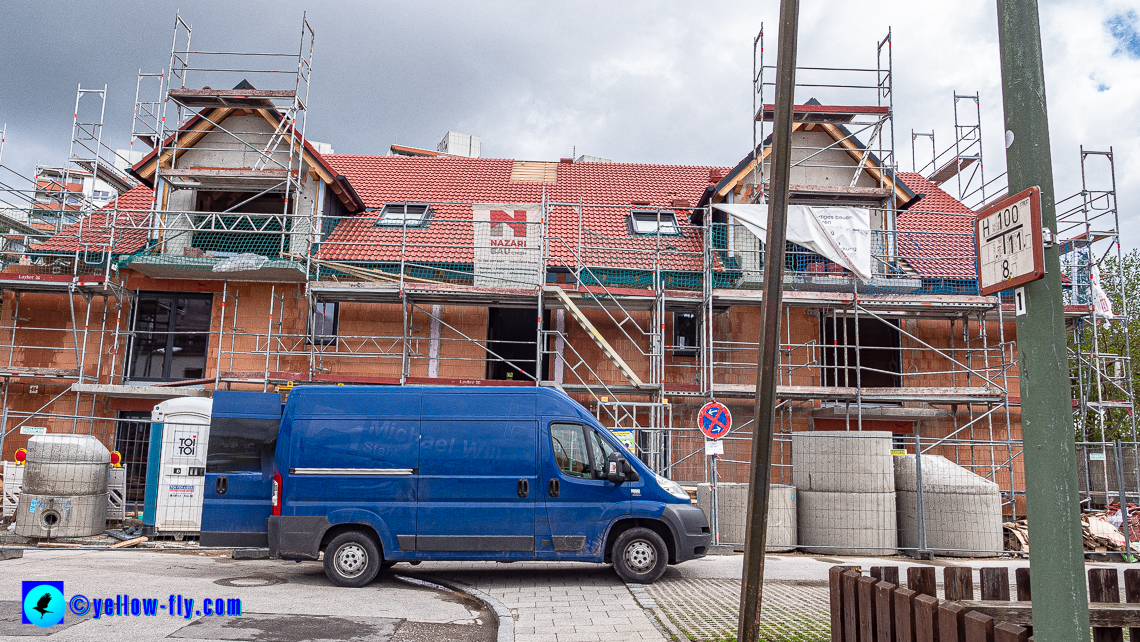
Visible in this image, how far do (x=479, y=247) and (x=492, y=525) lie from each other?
345 inches

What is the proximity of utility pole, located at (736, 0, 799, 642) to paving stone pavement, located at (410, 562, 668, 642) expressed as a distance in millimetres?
1648

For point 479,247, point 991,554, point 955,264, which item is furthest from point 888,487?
point 479,247

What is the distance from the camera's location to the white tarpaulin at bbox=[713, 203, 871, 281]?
53.8 feet

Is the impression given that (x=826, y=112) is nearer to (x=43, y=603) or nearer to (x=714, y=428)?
(x=714, y=428)

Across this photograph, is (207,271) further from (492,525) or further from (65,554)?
(492,525)

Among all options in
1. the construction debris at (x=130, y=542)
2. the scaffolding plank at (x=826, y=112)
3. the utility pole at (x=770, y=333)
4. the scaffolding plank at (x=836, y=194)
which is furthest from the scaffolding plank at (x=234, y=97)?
the utility pole at (x=770, y=333)

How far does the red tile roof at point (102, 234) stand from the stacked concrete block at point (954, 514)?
651 inches

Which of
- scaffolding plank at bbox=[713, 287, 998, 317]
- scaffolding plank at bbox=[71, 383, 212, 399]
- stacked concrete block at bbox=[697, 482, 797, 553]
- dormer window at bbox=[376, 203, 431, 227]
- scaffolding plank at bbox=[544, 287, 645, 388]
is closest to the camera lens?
stacked concrete block at bbox=[697, 482, 797, 553]

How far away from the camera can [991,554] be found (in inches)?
499

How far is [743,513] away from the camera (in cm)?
1289

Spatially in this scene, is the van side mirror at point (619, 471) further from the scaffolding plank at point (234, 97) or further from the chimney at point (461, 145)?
the chimney at point (461, 145)

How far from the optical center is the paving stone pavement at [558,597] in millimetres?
6871

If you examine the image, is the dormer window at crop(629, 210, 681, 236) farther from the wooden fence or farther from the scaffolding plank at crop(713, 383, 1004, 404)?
the wooden fence

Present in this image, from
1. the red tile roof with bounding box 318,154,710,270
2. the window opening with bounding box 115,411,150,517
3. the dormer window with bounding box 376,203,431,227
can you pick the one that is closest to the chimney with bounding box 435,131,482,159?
the red tile roof with bounding box 318,154,710,270
